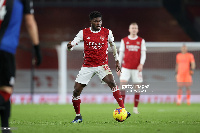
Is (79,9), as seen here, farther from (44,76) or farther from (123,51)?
(123,51)

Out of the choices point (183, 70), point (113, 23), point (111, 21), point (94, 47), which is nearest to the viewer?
point (94, 47)

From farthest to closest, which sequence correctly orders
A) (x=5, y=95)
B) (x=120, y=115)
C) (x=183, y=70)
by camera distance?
(x=183, y=70) → (x=120, y=115) → (x=5, y=95)

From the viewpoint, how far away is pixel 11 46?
14.4 ft

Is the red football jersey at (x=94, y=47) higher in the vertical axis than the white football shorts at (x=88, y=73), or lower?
higher

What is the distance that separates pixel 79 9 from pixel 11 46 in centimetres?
2300

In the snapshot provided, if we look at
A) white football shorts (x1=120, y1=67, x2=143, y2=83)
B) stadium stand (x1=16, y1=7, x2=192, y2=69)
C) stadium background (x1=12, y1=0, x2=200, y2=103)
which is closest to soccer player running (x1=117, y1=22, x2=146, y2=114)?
white football shorts (x1=120, y1=67, x2=143, y2=83)

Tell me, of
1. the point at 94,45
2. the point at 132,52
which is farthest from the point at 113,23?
the point at 94,45

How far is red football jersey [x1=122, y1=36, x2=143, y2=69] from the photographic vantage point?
32.8ft

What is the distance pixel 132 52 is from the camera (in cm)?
1008

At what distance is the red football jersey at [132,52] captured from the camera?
32.8ft

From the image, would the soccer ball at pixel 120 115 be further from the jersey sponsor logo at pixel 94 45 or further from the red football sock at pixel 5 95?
the red football sock at pixel 5 95

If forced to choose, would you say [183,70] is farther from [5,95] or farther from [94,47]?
[5,95]

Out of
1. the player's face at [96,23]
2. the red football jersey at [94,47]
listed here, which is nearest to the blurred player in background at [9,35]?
the player's face at [96,23]

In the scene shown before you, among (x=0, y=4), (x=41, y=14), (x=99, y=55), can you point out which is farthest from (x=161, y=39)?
(x=0, y=4)
